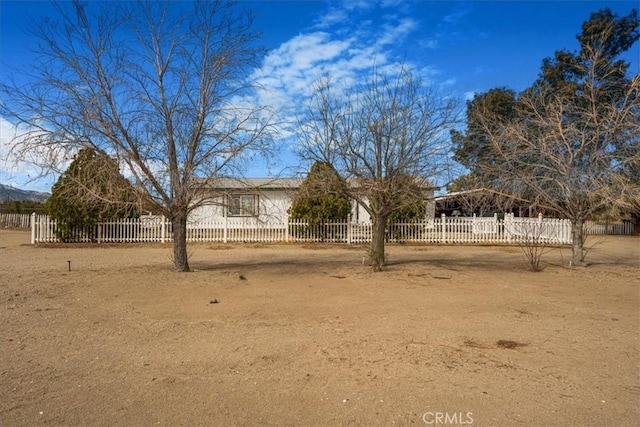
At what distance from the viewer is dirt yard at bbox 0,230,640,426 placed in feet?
11.9

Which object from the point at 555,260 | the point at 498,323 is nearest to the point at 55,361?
the point at 498,323

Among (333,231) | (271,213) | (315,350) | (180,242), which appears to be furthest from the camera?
(333,231)

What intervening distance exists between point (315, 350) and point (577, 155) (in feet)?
32.4

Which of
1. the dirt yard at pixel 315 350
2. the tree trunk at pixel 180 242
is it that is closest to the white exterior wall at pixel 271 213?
the tree trunk at pixel 180 242

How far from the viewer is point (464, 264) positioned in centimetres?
1334

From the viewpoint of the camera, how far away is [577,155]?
38.4 feet

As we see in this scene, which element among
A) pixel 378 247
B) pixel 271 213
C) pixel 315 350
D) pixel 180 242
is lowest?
pixel 315 350

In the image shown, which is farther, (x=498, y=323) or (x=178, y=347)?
(x=498, y=323)

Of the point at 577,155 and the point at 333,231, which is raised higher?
the point at 577,155

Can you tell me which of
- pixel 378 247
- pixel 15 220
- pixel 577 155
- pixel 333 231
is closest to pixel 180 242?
pixel 378 247

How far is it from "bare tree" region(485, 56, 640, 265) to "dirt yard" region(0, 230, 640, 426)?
2.20 metres

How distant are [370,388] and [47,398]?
9.03 ft

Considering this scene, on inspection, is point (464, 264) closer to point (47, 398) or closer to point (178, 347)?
point (178, 347)

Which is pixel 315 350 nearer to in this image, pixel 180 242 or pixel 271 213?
pixel 180 242
